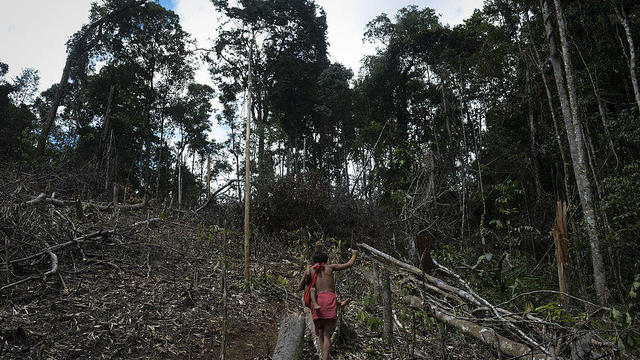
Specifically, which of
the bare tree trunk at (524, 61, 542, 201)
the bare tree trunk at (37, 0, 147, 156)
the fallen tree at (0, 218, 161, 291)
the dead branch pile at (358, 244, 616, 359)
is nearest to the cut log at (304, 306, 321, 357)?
the dead branch pile at (358, 244, 616, 359)

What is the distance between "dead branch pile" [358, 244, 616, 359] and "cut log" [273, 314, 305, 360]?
1.42 metres

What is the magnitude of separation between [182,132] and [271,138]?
462 inches

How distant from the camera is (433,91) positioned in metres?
19.2

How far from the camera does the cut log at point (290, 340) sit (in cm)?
370

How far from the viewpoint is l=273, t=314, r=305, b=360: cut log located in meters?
3.70

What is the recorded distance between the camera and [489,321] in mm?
4051

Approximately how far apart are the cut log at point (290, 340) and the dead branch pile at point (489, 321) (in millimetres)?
1421

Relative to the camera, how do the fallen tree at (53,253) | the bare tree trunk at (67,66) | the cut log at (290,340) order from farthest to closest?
the bare tree trunk at (67,66)
the fallen tree at (53,253)
the cut log at (290,340)

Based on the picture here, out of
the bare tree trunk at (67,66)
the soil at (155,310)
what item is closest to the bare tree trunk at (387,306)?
the soil at (155,310)

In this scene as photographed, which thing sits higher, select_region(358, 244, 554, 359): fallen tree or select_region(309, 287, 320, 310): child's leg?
select_region(309, 287, 320, 310): child's leg

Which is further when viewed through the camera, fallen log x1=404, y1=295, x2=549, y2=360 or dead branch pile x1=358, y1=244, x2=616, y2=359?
fallen log x1=404, y1=295, x2=549, y2=360

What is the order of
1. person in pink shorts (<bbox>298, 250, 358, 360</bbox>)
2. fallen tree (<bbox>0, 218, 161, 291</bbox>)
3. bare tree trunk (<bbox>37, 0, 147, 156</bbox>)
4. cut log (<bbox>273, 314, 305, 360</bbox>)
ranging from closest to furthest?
cut log (<bbox>273, 314, 305, 360</bbox>), person in pink shorts (<bbox>298, 250, 358, 360</bbox>), fallen tree (<bbox>0, 218, 161, 291</bbox>), bare tree trunk (<bbox>37, 0, 147, 156</bbox>)

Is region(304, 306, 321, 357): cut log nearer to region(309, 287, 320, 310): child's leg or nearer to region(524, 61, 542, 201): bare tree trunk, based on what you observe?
region(309, 287, 320, 310): child's leg

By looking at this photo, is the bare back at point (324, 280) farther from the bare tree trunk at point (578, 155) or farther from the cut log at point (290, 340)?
the bare tree trunk at point (578, 155)
